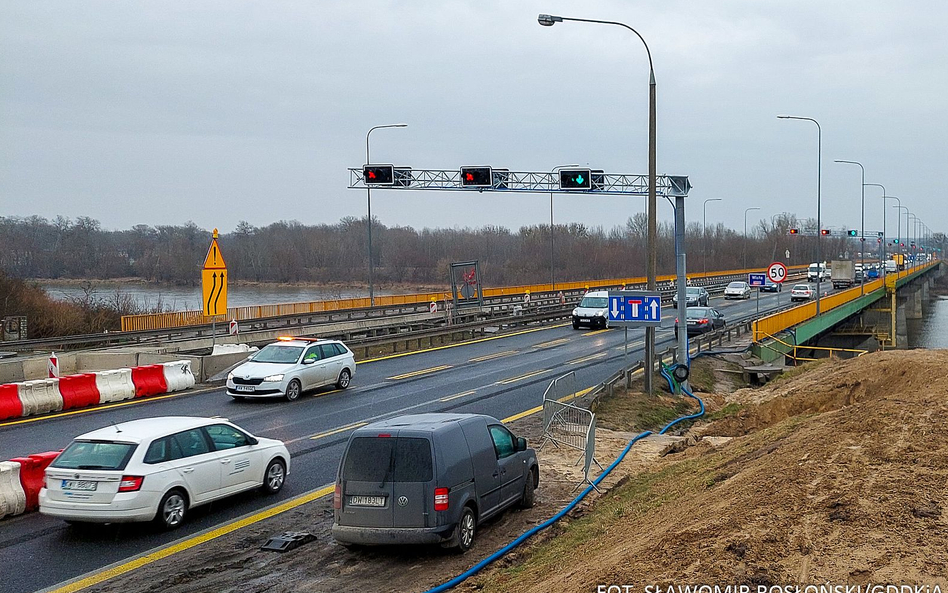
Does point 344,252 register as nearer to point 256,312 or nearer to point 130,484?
point 256,312

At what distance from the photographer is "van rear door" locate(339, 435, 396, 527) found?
381 inches

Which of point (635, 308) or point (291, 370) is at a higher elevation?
point (635, 308)

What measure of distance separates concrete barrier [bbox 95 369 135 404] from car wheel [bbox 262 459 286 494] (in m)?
10.2

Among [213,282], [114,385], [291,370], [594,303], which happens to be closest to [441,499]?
[291,370]

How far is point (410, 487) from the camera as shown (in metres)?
9.62

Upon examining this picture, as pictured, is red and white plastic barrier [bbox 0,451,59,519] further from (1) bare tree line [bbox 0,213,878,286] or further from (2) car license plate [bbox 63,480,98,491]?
(1) bare tree line [bbox 0,213,878,286]

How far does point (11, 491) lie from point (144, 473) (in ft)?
7.75

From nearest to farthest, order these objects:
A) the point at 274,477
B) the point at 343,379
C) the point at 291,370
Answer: the point at 274,477 < the point at 291,370 < the point at 343,379

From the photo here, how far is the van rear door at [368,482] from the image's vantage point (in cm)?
967

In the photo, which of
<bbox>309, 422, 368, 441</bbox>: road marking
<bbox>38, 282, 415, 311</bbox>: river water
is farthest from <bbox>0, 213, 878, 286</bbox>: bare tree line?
<bbox>309, 422, 368, 441</bbox>: road marking

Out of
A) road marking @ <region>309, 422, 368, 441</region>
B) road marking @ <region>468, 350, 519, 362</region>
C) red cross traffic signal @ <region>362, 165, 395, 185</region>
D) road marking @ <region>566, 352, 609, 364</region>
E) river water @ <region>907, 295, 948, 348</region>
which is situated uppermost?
red cross traffic signal @ <region>362, 165, 395, 185</region>

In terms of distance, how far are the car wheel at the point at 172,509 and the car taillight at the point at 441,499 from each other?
155 inches

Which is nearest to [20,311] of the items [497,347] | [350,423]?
[497,347]

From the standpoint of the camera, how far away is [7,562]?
9867mm
